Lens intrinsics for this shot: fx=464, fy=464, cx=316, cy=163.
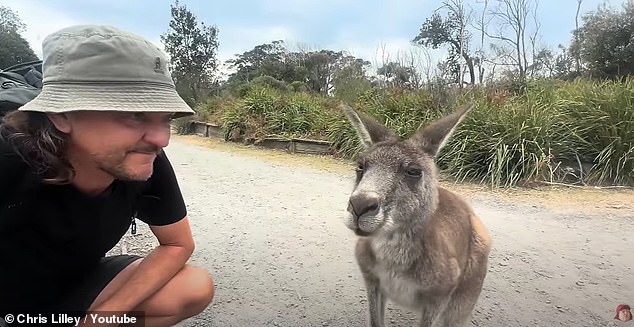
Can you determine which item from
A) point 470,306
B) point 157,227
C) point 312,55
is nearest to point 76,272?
point 157,227

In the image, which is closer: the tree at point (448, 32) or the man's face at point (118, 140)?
the man's face at point (118, 140)

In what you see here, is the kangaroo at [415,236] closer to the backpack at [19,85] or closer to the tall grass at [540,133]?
the backpack at [19,85]

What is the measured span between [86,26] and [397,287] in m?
1.43

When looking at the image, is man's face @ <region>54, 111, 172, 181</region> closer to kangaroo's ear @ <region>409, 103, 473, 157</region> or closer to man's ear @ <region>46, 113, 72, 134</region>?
man's ear @ <region>46, 113, 72, 134</region>

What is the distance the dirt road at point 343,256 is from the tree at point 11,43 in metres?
1.31

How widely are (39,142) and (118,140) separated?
0.21 m

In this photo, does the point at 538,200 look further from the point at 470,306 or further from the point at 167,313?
the point at 167,313

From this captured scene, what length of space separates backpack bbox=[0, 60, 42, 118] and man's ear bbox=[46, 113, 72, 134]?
0.70 ft

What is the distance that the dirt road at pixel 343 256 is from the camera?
7.63 ft

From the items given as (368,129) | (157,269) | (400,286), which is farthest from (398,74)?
(157,269)

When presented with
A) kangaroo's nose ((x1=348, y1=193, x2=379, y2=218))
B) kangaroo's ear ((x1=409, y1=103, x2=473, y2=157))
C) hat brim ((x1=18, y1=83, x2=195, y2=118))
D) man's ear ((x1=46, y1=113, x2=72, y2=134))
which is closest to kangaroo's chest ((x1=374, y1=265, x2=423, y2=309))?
kangaroo's nose ((x1=348, y1=193, x2=379, y2=218))

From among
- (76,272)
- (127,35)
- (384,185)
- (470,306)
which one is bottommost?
(470,306)

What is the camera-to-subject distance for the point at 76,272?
5.17 feet

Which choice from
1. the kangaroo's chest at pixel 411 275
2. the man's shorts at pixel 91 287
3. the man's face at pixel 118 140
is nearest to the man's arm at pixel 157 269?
the man's shorts at pixel 91 287
